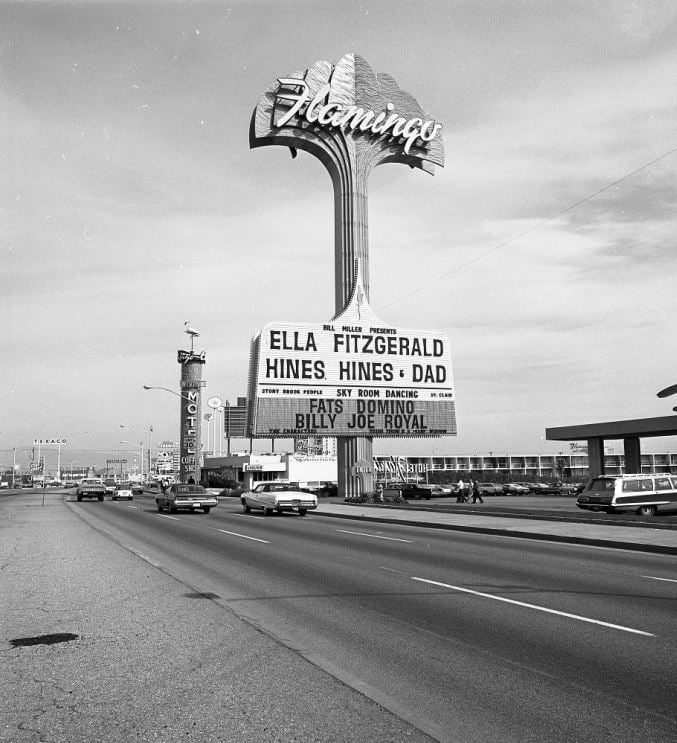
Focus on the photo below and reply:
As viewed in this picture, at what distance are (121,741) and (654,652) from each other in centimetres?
487

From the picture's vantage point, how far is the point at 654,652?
6.82m

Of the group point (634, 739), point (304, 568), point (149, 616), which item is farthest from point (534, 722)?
point (304, 568)

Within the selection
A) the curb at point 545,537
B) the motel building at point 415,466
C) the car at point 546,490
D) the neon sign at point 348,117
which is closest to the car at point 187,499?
the motel building at point 415,466

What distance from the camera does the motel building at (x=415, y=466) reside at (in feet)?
318

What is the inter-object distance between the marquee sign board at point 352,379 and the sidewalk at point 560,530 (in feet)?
44.2

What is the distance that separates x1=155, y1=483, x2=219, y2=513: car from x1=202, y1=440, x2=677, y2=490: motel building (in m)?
5.77

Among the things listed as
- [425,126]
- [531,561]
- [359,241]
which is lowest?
[531,561]

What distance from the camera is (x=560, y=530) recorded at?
810 inches

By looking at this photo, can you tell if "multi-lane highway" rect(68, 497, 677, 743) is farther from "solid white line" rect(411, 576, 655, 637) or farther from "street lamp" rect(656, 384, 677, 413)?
"street lamp" rect(656, 384, 677, 413)

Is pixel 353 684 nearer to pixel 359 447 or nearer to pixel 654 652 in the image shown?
pixel 654 652

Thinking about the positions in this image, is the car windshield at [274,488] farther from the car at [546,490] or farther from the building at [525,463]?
the building at [525,463]

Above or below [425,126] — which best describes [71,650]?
below

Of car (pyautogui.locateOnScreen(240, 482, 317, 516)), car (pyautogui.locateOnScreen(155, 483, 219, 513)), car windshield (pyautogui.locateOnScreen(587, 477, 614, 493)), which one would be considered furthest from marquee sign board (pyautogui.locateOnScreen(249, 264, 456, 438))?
car windshield (pyautogui.locateOnScreen(587, 477, 614, 493))

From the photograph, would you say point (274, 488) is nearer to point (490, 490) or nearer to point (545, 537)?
point (545, 537)
